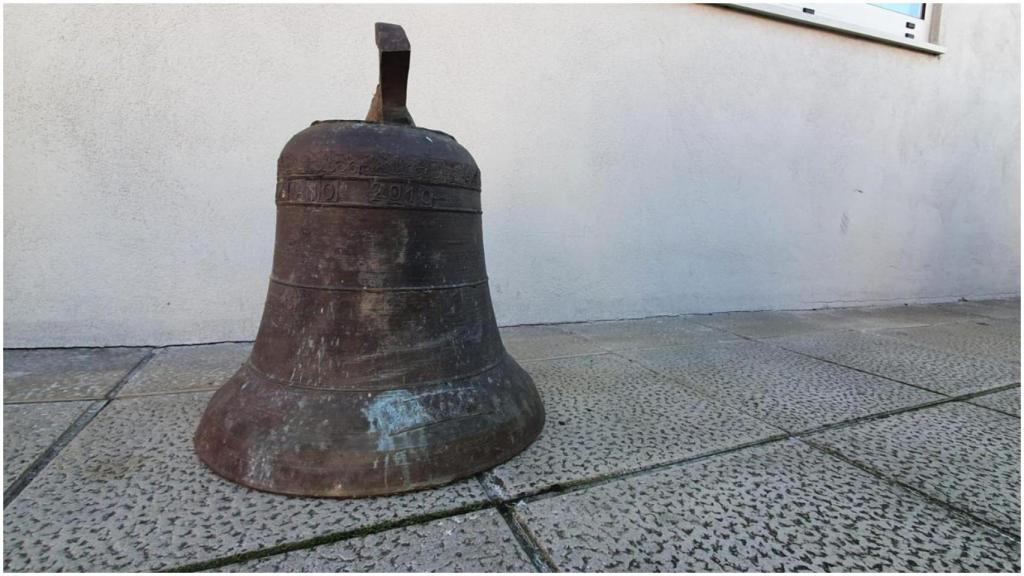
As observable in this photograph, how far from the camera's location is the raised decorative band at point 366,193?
1.30m

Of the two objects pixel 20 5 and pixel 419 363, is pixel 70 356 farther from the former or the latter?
pixel 419 363

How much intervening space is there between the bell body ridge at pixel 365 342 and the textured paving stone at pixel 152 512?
2.0 inches

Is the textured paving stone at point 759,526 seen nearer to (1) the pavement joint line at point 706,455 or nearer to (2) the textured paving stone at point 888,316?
(1) the pavement joint line at point 706,455

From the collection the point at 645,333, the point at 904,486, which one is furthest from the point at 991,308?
the point at 904,486

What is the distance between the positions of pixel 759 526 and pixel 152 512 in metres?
1.33

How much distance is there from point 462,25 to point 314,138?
1848 mm

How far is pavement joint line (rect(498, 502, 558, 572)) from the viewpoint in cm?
99

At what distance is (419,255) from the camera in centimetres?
137

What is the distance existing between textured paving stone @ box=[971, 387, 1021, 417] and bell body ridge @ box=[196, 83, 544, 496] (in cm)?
178

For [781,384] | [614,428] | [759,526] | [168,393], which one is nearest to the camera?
[759,526]

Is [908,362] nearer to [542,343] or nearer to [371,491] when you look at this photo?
[542,343]

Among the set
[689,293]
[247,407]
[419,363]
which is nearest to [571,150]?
[689,293]

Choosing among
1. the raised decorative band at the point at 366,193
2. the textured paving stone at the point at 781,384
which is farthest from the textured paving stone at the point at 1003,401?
the raised decorative band at the point at 366,193

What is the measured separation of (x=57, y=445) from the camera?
1.43m
